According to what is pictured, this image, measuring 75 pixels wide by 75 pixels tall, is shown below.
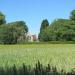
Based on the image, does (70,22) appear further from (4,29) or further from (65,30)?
(4,29)

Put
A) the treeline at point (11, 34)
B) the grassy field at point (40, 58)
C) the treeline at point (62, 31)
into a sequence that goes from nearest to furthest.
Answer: the grassy field at point (40, 58)
the treeline at point (11, 34)
the treeline at point (62, 31)

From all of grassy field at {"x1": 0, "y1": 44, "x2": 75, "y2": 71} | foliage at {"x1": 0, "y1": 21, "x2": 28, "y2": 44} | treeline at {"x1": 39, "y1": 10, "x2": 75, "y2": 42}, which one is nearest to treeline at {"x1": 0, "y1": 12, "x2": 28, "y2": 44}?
foliage at {"x1": 0, "y1": 21, "x2": 28, "y2": 44}

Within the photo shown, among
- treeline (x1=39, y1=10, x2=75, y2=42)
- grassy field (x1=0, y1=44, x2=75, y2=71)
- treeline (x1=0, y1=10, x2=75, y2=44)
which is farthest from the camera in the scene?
treeline (x1=39, y1=10, x2=75, y2=42)

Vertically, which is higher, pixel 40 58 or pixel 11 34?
pixel 11 34

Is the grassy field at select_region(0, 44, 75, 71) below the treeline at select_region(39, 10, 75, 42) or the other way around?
below

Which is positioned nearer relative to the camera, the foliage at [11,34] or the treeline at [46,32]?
the foliage at [11,34]

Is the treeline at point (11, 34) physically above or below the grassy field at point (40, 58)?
above

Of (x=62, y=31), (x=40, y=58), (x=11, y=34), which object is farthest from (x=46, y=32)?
(x=40, y=58)

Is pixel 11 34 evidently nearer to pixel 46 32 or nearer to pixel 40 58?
pixel 46 32

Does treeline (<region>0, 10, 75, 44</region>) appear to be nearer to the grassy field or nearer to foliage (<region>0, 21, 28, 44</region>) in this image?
foliage (<region>0, 21, 28, 44</region>)

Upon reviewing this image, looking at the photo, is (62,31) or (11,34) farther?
(62,31)

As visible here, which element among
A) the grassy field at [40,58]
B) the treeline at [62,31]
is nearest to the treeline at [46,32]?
the treeline at [62,31]

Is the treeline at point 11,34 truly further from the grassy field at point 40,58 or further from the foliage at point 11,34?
the grassy field at point 40,58

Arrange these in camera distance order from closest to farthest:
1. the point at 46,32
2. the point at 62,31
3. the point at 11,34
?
1. the point at 11,34
2. the point at 62,31
3. the point at 46,32
